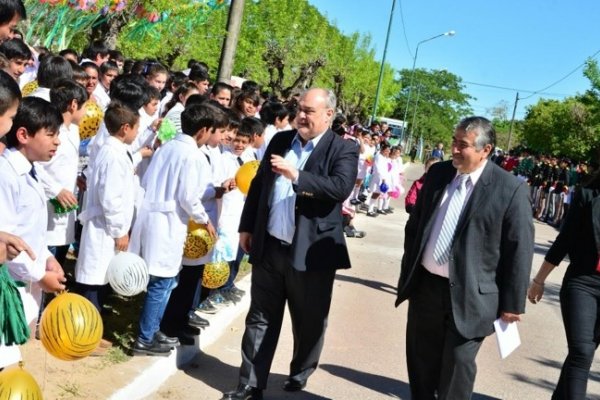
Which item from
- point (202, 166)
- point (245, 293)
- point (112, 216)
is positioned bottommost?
point (245, 293)

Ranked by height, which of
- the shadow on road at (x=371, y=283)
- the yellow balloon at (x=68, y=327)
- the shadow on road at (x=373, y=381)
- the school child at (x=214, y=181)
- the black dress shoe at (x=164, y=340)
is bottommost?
the shadow on road at (x=373, y=381)

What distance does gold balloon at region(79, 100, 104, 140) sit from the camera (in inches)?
231

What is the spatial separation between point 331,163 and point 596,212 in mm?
1789

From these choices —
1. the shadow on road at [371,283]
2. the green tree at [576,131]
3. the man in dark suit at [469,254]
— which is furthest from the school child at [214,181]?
the green tree at [576,131]

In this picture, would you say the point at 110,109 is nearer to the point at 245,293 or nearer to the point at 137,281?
the point at 137,281

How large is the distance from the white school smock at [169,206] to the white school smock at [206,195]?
1.0 inches

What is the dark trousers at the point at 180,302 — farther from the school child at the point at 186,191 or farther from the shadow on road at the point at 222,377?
the shadow on road at the point at 222,377

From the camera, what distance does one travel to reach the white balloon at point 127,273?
15.2ft

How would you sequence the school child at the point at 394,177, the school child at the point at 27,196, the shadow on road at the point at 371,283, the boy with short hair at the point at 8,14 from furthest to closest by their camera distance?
A: the school child at the point at 394,177 → the shadow on road at the point at 371,283 → the boy with short hair at the point at 8,14 → the school child at the point at 27,196

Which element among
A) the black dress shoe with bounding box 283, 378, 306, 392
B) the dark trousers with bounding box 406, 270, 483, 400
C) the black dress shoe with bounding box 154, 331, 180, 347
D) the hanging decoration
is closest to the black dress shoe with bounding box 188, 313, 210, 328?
the black dress shoe with bounding box 154, 331, 180, 347

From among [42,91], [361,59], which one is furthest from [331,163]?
[361,59]

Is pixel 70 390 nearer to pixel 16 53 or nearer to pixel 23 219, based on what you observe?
pixel 23 219

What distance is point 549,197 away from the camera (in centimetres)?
2416

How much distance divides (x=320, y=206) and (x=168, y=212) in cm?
116
